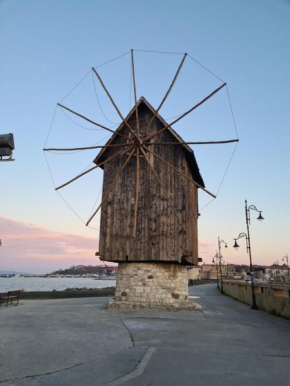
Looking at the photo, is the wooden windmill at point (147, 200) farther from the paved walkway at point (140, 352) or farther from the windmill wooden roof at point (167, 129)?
the paved walkway at point (140, 352)

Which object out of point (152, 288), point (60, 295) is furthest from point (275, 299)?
point (60, 295)

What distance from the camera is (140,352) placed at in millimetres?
7812

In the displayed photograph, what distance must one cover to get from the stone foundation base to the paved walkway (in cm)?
389

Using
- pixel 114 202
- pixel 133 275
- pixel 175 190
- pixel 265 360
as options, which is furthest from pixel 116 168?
pixel 265 360

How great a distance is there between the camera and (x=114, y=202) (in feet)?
61.2

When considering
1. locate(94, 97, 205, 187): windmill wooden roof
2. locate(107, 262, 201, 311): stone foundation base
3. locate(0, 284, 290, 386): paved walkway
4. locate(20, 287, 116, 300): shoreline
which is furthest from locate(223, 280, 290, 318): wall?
locate(20, 287, 116, 300): shoreline

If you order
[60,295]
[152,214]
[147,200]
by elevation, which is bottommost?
→ [60,295]

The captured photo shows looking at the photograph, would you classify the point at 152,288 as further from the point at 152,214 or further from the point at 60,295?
the point at 60,295

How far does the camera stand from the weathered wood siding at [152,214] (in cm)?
1720

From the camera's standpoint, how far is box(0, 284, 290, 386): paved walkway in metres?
5.98

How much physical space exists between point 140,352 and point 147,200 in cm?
1089

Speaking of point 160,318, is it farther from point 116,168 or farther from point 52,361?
point 116,168

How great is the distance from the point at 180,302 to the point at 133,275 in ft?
10.1

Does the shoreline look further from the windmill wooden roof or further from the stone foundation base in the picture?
the windmill wooden roof
